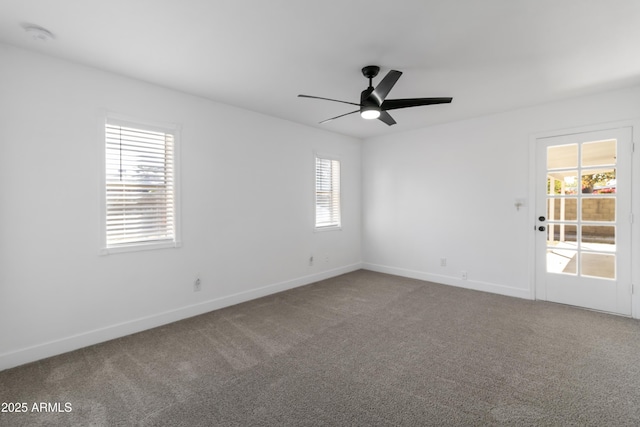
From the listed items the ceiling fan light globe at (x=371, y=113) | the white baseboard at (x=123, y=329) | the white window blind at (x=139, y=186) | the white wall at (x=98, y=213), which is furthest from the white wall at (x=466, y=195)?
the white window blind at (x=139, y=186)

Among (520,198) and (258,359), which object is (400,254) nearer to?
(520,198)

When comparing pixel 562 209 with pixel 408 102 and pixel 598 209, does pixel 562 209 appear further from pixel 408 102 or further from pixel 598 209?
pixel 408 102

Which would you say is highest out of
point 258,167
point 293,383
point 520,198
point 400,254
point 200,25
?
point 200,25

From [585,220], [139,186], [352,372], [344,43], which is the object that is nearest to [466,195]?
[585,220]

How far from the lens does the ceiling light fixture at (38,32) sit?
7.36ft

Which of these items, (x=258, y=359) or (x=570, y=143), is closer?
(x=258, y=359)

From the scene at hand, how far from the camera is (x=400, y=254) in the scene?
18.2 feet

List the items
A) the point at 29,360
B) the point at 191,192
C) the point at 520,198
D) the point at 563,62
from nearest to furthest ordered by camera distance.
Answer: the point at 29,360, the point at 563,62, the point at 191,192, the point at 520,198

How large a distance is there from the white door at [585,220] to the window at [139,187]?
4773 millimetres

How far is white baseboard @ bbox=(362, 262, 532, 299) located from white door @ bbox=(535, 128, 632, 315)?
278 millimetres

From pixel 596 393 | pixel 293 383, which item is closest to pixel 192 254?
pixel 293 383

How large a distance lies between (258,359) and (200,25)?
8.94 feet

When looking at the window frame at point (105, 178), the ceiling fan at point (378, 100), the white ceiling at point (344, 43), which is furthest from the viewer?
the window frame at point (105, 178)

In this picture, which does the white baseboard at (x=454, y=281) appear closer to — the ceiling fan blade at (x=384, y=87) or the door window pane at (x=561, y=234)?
the door window pane at (x=561, y=234)
